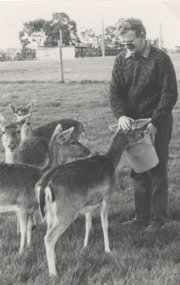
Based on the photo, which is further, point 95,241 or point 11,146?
point 11,146

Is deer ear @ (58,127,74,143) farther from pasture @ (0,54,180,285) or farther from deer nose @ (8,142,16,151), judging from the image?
pasture @ (0,54,180,285)

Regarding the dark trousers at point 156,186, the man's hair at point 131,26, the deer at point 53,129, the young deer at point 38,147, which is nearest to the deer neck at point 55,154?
the young deer at point 38,147

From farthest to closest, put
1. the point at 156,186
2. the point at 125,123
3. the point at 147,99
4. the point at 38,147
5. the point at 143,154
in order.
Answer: the point at 38,147 → the point at 156,186 → the point at 147,99 → the point at 125,123 → the point at 143,154

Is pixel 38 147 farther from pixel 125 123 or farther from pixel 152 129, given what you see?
pixel 152 129

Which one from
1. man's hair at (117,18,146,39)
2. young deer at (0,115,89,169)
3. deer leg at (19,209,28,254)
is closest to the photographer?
deer leg at (19,209,28,254)

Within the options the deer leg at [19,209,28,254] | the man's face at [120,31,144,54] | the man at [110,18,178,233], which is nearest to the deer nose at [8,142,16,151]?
the deer leg at [19,209,28,254]

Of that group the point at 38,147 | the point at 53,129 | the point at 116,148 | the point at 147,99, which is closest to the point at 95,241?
the point at 116,148

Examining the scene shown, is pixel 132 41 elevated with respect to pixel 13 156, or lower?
elevated

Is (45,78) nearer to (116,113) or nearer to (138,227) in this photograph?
(116,113)

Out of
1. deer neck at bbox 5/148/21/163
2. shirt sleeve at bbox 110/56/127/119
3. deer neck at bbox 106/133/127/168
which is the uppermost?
shirt sleeve at bbox 110/56/127/119
